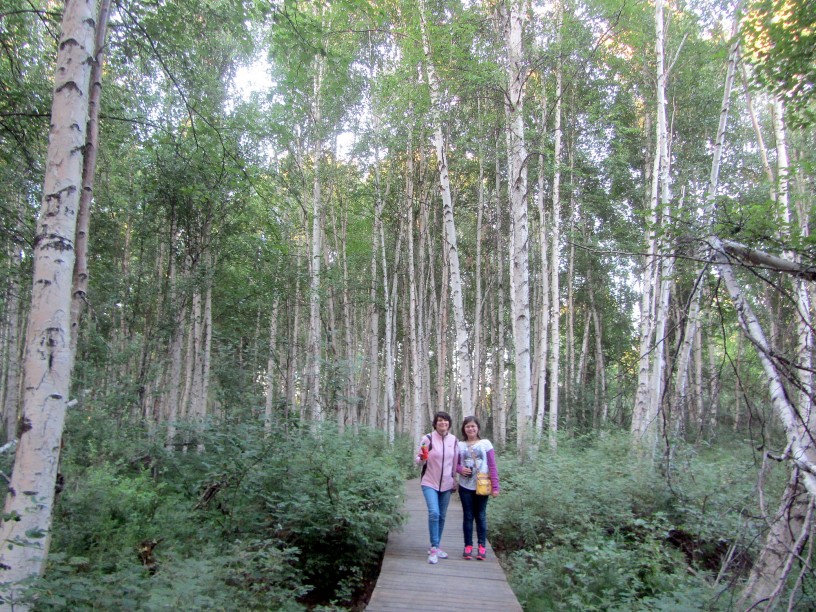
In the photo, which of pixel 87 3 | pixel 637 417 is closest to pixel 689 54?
pixel 637 417

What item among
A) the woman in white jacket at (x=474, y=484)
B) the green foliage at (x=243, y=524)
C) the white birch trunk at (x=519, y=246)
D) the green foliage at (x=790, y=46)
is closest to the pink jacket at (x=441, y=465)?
the woman in white jacket at (x=474, y=484)

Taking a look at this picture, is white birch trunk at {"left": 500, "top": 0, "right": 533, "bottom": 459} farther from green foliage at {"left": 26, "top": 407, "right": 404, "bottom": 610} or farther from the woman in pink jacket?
the woman in pink jacket

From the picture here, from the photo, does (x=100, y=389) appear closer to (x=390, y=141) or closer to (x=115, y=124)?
(x=115, y=124)

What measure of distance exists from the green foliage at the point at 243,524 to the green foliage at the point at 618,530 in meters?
1.80

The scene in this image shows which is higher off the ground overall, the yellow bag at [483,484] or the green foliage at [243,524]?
the yellow bag at [483,484]

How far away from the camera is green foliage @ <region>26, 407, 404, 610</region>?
399cm

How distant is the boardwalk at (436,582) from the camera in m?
4.23

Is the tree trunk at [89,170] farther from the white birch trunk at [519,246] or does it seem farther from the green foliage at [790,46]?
the white birch trunk at [519,246]

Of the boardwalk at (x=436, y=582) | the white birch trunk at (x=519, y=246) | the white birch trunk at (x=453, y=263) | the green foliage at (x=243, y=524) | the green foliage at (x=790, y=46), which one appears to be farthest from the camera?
the white birch trunk at (x=453, y=263)

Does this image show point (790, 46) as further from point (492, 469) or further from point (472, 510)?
point (472, 510)

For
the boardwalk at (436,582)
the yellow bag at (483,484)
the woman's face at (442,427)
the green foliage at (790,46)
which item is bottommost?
the boardwalk at (436,582)

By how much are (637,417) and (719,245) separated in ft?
28.7

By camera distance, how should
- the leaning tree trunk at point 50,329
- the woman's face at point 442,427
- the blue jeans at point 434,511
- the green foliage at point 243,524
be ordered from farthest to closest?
the woman's face at point 442,427 < the blue jeans at point 434,511 < the green foliage at point 243,524 < the leaning tree trunk at point 50,329

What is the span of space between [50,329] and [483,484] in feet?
14.1
